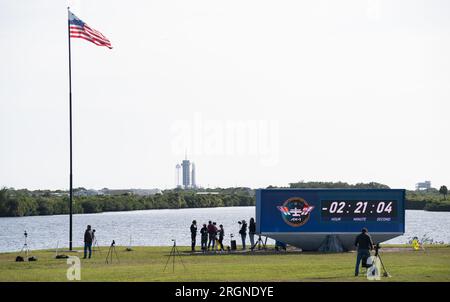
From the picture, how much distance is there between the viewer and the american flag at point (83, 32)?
2227 inches

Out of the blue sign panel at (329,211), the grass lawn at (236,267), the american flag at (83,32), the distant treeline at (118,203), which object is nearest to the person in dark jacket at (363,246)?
the grass lawn at (236,267)

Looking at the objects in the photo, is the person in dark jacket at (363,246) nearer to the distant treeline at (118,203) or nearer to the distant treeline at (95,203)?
the distant treeline at (118,203)

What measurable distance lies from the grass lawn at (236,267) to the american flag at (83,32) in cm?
1226

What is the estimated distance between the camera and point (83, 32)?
2234 inches

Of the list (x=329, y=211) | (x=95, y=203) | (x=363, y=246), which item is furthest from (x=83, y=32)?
(x=95, y=203)

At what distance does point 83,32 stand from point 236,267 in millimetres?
19796

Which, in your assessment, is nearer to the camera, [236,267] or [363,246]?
[363,246]

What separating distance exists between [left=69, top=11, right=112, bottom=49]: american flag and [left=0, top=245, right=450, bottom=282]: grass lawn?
12256 millimetres

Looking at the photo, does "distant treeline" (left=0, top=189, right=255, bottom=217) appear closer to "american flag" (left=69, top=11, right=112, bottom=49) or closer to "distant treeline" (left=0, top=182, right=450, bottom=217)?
"distant treeline" (left=0, top=182, right=450, bottom=217)

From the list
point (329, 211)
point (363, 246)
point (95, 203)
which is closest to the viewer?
point (363, 246)

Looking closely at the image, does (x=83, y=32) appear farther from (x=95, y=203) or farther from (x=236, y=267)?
(x=95, y=203)

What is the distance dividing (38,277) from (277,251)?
767 inches

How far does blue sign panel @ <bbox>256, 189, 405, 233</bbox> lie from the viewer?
5553 centimetres
